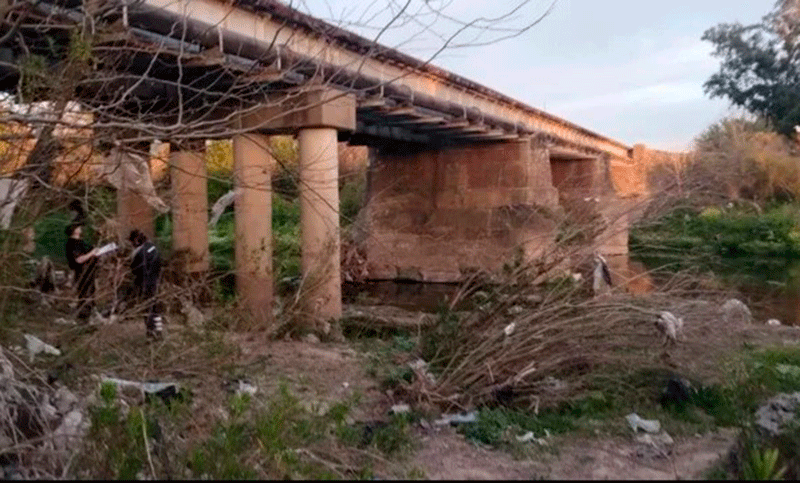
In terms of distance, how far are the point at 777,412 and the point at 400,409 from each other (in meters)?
3.04

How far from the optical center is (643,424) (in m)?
7.64

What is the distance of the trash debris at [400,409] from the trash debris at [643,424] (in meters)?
1.82

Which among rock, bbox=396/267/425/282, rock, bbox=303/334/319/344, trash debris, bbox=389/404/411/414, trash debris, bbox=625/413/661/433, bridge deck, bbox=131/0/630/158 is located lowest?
rock, bbox=396/267/425/282

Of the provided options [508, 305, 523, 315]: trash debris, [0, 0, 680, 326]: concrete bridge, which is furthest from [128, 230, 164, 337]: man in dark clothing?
[508, 305, 523, 315]: trash debris

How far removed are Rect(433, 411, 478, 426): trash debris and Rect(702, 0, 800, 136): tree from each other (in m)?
29.9

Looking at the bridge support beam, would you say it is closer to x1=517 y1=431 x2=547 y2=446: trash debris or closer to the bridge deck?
the bridge deck

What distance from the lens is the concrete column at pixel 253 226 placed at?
39.2 feet

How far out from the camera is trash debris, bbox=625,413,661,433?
24.8 ft

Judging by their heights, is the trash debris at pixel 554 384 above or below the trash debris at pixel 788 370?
above

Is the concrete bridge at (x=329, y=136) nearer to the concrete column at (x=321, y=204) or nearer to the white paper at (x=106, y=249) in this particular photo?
the concrete column at (x=321, y=204)

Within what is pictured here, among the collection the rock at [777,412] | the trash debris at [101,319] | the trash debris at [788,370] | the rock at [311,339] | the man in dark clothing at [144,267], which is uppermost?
the man in dark clothing at [144,267]

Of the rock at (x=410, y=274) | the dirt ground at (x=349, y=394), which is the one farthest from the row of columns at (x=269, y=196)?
the rock at (x=410, y=274)

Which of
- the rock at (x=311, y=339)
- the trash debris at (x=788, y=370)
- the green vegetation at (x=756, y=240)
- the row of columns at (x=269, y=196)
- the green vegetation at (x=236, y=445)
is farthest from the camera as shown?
the green vegetation at (x=756, y=240)

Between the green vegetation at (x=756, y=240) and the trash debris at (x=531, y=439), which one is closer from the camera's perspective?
the trash debris at (x=531, y=439)
